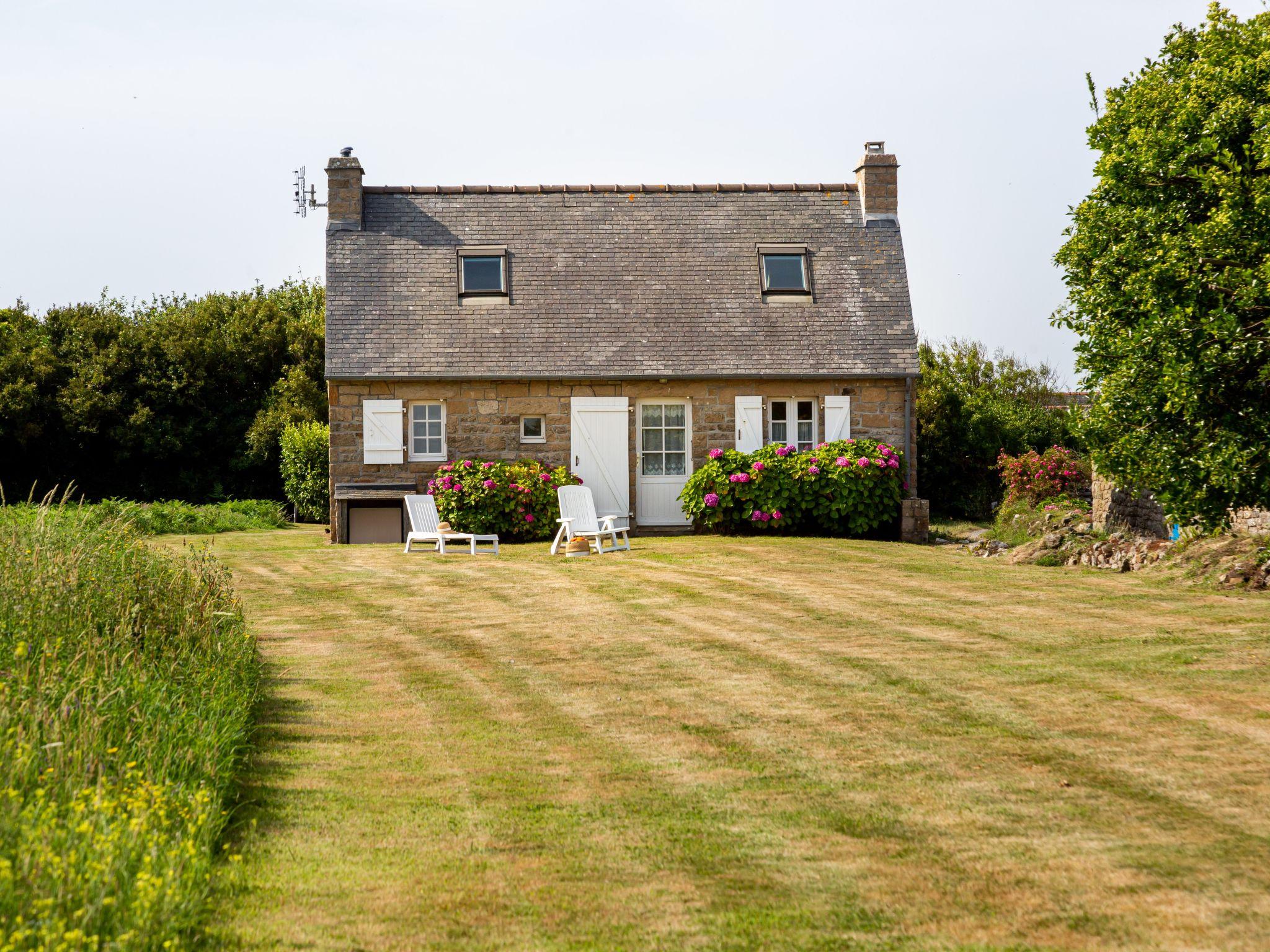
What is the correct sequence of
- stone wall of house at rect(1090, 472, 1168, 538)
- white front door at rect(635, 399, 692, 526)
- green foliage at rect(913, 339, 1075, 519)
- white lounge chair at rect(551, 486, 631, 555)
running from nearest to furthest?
white lounge chair at rect(551, 486, 631, 555) → stone wall of house at rect(1090, 472, 1168, 538) → white front door at rect(635, 399, 692, 526) → green foliage at rect(913, 339, 1075, 519)

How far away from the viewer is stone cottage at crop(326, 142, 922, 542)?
1838 centimetres

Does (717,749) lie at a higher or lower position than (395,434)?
lower

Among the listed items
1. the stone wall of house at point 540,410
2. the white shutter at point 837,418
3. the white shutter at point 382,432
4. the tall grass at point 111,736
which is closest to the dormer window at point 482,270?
the stone wall of house at point 540,410

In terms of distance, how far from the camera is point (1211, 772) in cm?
540

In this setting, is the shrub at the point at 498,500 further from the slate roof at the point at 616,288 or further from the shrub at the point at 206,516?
the shrub at the point at 206,516

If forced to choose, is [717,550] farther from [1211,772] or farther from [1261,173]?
[1211,772]

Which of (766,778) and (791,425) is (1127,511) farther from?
(766,778)

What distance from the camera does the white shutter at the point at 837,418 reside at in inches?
736

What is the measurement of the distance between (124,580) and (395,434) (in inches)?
438

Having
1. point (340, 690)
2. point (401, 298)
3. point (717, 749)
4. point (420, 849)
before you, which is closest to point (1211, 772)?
point (717, 749)

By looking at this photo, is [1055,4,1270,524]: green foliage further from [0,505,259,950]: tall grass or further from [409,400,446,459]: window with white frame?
[409,400,446,459]: window with white frame

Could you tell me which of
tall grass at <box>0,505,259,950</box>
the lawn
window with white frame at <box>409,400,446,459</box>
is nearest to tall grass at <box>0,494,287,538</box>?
window with white frame at <box>409,400,446,459</box>

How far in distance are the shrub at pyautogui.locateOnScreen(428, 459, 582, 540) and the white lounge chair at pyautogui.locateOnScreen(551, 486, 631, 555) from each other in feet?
4.08

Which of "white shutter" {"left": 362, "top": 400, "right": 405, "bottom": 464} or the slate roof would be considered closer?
"white shutter" {"left": 362, "top": 400, "right": 405, "bottom": 464}
